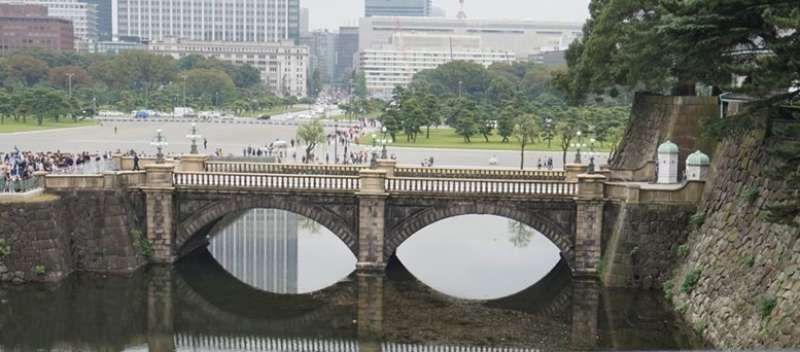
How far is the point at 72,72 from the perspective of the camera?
605ft

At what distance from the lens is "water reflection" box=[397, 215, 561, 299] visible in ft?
151

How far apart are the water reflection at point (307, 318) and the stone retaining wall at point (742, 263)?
5.05 feet

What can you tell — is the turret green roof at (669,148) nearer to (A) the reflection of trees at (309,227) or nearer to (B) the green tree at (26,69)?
→ (A) the reflection of trees at (309,227)

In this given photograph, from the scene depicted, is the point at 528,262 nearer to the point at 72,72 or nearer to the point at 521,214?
the point at 521,214

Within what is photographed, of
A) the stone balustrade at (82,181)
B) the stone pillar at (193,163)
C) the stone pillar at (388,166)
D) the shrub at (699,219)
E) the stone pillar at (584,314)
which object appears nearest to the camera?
the stone pillar at (584,314)

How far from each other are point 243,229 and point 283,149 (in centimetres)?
3540

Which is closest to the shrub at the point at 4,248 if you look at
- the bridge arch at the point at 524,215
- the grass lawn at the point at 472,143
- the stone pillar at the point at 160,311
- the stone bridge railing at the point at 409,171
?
the stone pillar at the point at 160,311

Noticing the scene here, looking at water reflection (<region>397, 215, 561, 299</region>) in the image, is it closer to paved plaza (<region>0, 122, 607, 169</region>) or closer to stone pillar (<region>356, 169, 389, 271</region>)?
stone pillar (<region>356, 169, 389, 271</region>)

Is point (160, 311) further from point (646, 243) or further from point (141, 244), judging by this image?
point (646, 243)

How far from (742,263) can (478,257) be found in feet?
65.3

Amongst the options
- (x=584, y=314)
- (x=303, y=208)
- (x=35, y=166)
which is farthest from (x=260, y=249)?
(x=584, y=314)

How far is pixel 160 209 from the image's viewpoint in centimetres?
4662

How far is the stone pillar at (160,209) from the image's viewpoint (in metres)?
46.5

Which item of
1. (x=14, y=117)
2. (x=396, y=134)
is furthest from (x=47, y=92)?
(x=396, y=134)
